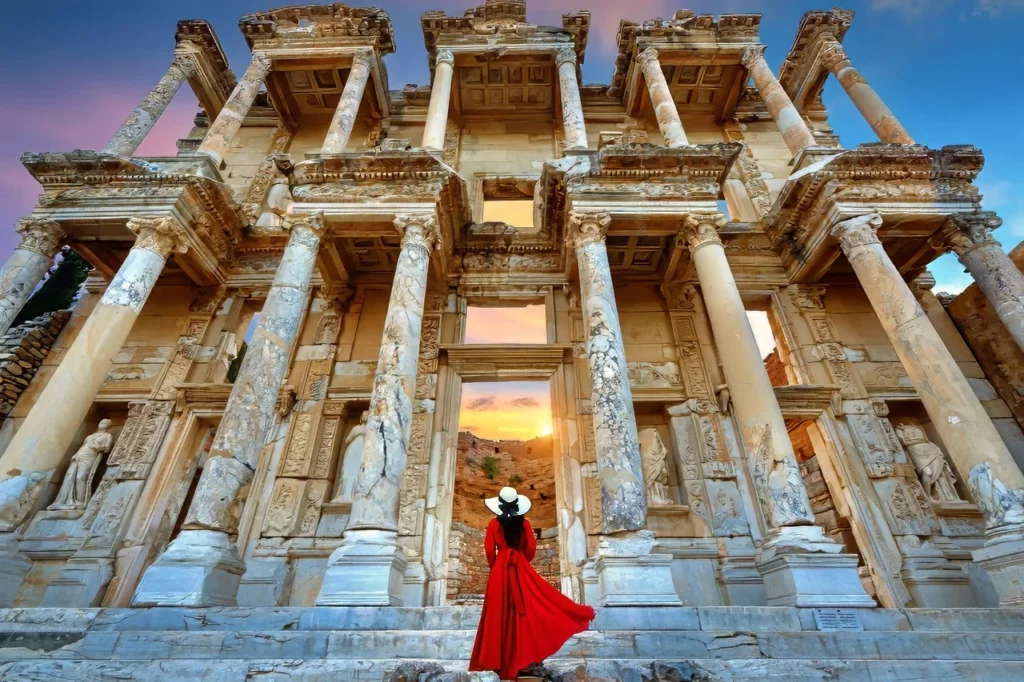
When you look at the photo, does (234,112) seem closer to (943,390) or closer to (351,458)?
(351,458)

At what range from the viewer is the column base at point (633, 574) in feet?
20.5

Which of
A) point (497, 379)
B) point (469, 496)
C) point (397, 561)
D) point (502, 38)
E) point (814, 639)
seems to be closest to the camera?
point (814, 639)

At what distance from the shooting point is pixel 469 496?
19375 mm

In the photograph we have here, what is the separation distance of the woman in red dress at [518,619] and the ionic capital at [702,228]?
749 cm

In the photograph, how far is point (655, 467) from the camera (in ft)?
33.4

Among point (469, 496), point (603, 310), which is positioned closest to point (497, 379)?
point (603, 310)

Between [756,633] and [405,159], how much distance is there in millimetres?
9716

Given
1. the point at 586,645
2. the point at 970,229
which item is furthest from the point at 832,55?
the point at 586,645

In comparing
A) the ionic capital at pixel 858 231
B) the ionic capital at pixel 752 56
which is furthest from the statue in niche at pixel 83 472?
the ionic capital at pixel 752 56

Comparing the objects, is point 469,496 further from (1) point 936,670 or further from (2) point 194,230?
(1) point 936,670

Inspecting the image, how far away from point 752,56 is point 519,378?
1150cm

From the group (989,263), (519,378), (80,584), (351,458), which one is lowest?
(80,584)

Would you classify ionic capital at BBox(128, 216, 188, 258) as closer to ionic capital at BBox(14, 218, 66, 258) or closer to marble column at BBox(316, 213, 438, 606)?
ionic capital at BBox(14, 218, 66, 258)

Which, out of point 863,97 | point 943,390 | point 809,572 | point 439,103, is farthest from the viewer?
point 863,97
